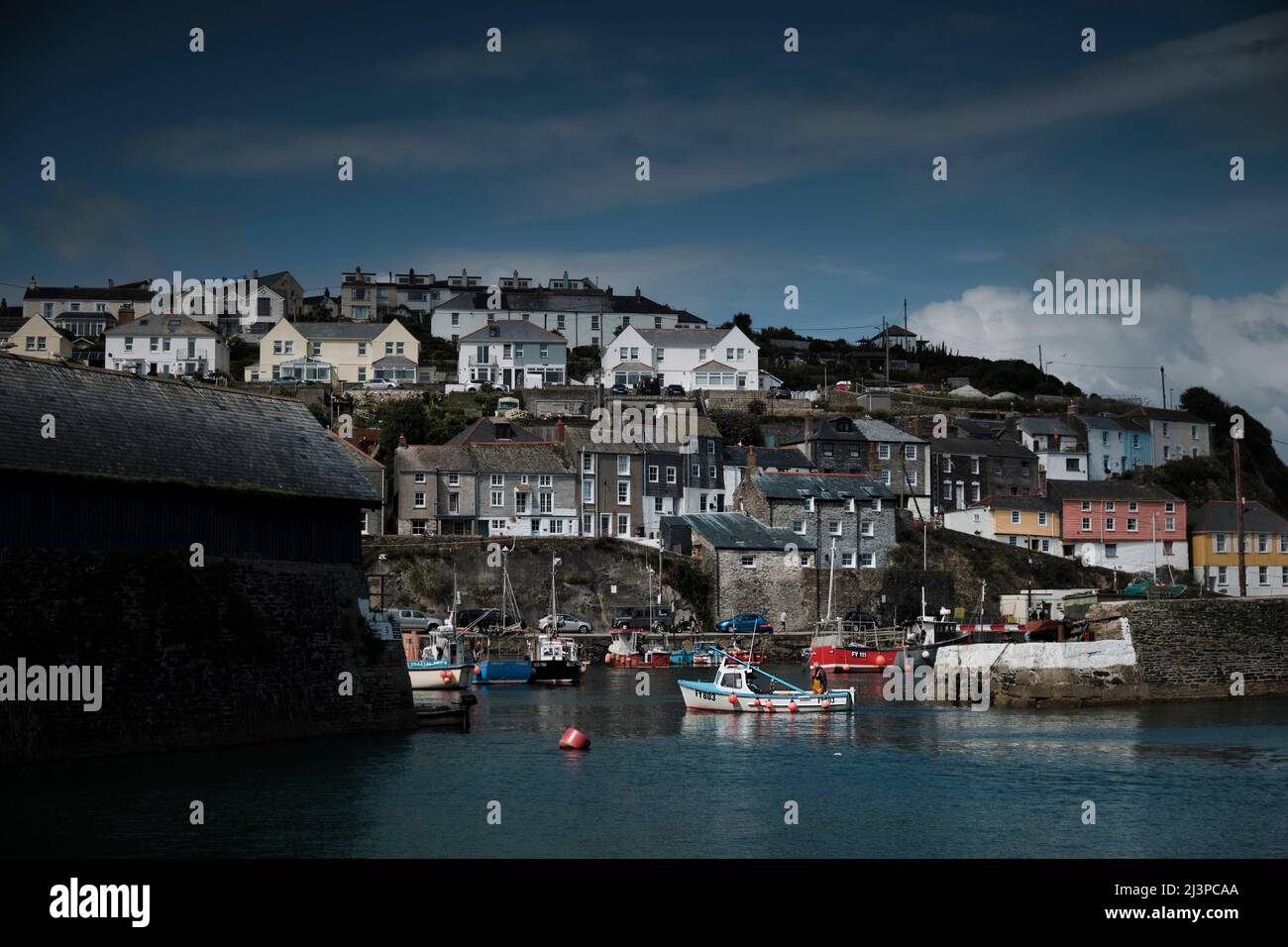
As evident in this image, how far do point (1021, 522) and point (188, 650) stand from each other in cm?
6810

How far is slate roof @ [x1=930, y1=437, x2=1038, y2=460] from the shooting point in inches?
3716

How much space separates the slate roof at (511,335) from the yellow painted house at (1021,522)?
3802cm

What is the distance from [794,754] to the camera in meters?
37.1

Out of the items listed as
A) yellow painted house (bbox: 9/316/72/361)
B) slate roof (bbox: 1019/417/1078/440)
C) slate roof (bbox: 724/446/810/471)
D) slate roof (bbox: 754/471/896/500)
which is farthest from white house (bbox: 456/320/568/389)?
slate roof (bbox: 1019/417/1078/440)

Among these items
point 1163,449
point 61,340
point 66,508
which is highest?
point 61,340

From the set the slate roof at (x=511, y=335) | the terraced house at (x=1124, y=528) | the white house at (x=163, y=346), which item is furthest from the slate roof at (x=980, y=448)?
the white house at (x=163, y=346)

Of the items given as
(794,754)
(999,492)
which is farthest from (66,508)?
(999,492)

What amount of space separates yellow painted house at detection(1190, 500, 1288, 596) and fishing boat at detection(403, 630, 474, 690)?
5268cm

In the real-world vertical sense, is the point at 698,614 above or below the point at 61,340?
below

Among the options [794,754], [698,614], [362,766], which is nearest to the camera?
[362,766]
